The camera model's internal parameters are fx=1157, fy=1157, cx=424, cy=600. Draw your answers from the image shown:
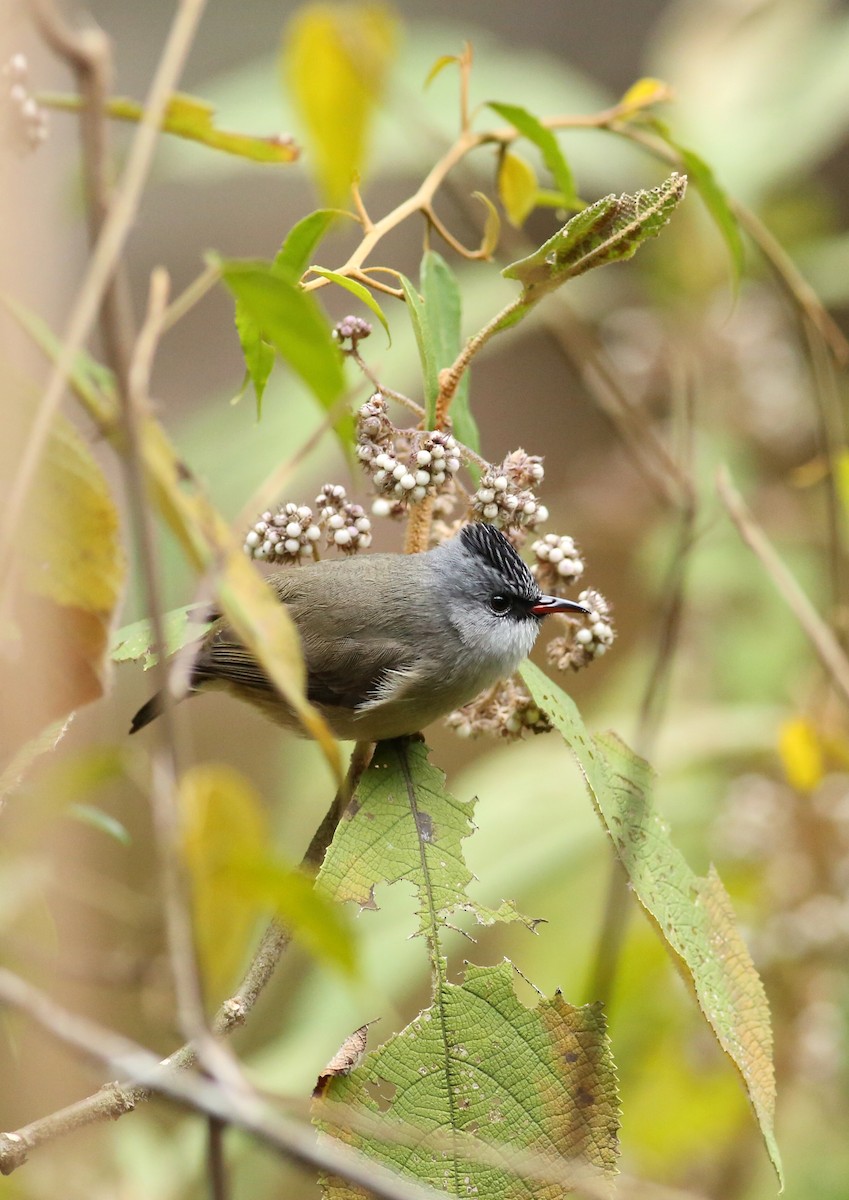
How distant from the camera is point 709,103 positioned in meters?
3.04

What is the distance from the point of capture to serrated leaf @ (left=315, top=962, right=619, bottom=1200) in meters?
1.07

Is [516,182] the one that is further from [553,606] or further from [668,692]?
[668,692]

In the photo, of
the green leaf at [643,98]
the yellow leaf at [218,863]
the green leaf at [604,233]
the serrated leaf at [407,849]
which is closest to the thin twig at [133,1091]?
the serrated leaf at [407,849]

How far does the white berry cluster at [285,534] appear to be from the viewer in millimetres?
1332

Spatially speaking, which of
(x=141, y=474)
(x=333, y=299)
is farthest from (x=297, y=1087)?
(x=333, y=299)

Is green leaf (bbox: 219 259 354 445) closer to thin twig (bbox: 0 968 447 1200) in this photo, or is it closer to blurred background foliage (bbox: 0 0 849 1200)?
thin twig (bbox: 0 968 447 1200)

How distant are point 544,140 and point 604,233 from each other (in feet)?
0.72

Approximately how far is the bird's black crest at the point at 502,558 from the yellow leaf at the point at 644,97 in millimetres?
585

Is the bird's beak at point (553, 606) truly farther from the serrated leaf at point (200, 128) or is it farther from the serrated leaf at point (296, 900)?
the serrated leaf at point (296, 900)

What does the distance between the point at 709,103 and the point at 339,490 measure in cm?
225

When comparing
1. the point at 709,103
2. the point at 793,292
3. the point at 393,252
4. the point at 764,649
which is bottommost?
the point at 793,292

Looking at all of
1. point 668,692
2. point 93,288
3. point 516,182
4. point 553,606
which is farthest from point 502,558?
point 668,692

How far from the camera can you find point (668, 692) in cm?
292

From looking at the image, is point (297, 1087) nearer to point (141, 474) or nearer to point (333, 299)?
point (141, 474)
